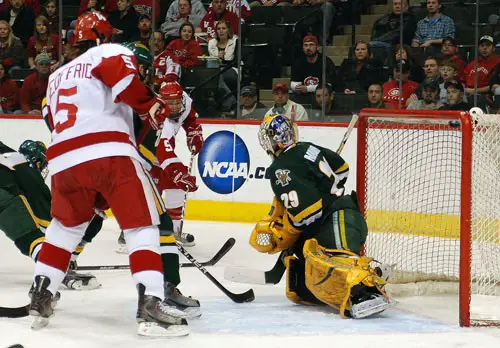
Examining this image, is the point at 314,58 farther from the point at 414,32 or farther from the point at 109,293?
the point at 109,293

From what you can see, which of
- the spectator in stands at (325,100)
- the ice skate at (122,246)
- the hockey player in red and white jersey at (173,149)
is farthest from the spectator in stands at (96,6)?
the ice skate at (122,246)

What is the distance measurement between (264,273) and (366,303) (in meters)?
0.99

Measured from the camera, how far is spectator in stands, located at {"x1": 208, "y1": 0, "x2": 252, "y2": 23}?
8.07 metres

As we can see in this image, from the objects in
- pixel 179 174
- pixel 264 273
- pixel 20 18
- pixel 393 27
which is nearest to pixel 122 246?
pixel 179 174

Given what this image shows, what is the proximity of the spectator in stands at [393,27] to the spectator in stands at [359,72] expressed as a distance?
11 centimetres

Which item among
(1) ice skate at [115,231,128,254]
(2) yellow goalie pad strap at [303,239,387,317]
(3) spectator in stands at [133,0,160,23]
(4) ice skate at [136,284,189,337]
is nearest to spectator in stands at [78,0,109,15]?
(3) spectator in stands at [133,0,160,23]

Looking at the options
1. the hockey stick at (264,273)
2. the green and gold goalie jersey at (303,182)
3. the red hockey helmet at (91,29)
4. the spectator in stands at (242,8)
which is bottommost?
the hockey stick at (264,273)

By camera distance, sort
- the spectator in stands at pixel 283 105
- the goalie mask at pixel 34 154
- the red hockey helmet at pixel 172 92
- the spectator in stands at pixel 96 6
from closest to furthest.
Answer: the goalie mask at pixel 34 154 → the red hockey helmet at pixel 172 92 → the spectator in stands at pixel 283 105 → the spectator in stands at pixel 96 6

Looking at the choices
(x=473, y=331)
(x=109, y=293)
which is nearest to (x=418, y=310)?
(x=473, y=331)

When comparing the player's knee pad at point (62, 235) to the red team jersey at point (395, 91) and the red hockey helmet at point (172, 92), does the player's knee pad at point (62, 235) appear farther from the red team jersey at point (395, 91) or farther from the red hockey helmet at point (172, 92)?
the red team jersey at point (395, 91)

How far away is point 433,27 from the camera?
7.41 metres

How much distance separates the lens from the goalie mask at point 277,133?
4.39 m

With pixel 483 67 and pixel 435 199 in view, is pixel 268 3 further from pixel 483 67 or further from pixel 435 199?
pixel 435 199

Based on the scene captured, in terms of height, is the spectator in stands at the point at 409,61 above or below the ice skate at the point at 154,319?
above
